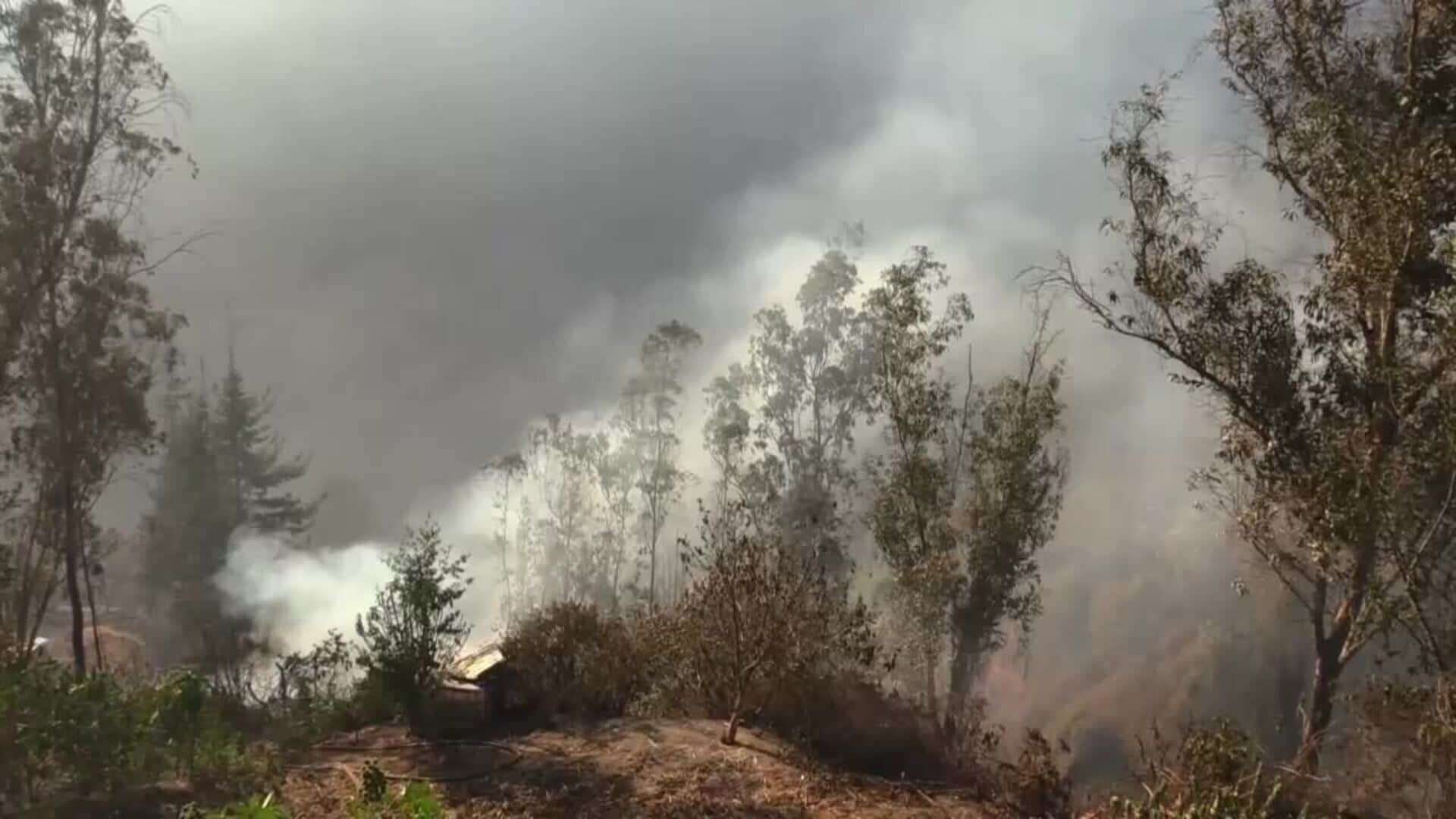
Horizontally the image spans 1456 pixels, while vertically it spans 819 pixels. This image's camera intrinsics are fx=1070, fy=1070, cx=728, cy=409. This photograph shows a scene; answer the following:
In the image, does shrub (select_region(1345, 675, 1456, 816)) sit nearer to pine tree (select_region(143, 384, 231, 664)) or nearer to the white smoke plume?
the white smoke plume

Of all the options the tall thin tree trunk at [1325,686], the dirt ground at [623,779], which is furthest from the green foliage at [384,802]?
the tall thin tree trunk at [1325,686]

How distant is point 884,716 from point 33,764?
21.7 feet

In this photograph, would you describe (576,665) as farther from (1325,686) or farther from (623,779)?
(1325,686)

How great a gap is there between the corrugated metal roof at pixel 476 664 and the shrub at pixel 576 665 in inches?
5.9

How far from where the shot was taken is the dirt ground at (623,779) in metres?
7.89

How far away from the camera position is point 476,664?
1111 centimetres

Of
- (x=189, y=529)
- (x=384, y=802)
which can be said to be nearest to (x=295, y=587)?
(x=189, y=529)

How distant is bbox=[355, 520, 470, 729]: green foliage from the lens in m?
10.5

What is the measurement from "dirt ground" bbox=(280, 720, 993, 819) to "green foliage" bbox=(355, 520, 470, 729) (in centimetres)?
68

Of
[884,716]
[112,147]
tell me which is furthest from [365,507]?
[884,716]

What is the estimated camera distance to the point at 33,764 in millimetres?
7688

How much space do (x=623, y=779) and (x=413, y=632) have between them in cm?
331

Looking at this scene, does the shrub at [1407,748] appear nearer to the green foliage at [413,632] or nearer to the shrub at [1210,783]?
the shrub at [1210,783]

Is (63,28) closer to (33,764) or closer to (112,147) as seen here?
(112,147)
